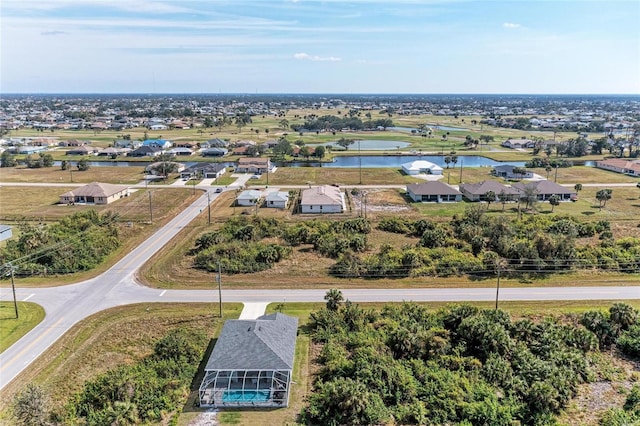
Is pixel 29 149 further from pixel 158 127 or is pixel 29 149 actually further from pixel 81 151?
pixel 158 127

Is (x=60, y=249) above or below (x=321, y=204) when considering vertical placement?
below

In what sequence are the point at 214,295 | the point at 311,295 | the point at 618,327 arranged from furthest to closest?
the point at 311,295 < the point at 214,295 < the point at 618,327

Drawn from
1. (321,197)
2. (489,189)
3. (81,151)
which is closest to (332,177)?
(321,197)

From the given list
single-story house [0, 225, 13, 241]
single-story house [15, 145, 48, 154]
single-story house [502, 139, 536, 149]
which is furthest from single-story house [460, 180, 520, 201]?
single-story house [15, 145, 48, 154]

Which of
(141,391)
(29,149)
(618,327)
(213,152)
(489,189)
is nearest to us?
(141,391)

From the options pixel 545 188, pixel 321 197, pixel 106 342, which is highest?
pixel 545 188

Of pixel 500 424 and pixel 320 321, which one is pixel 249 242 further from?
pixel 500 424

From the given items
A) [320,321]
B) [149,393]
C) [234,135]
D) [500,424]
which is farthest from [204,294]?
[234,135]
